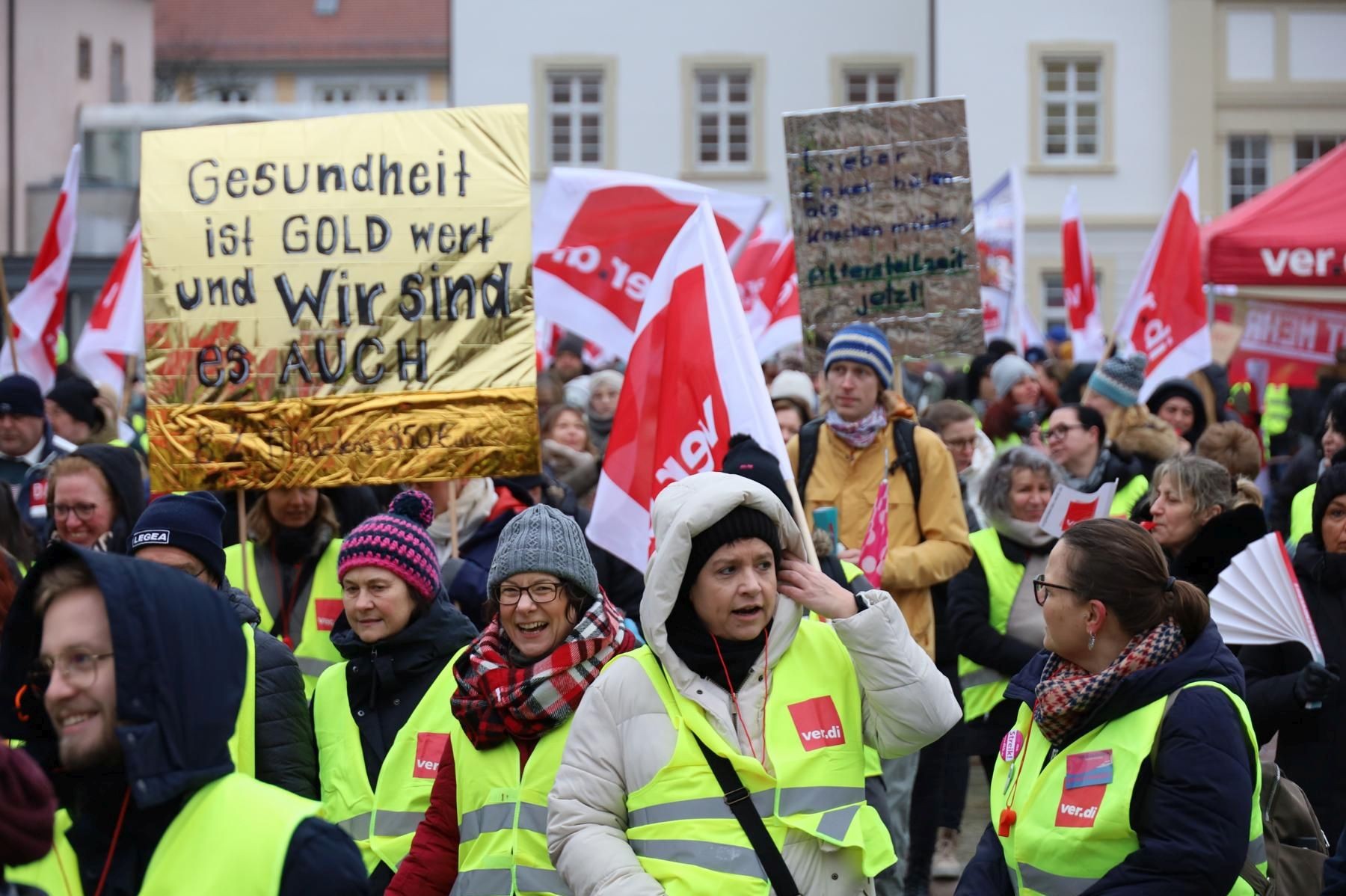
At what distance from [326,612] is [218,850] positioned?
3.22 m

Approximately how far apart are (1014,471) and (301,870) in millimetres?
4321

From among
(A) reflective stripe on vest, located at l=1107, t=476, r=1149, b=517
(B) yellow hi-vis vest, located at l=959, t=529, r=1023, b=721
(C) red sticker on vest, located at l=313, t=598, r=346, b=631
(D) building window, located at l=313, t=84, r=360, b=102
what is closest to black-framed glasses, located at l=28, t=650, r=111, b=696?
(C) red sticker on vest, located at l=313, t=598, r=346, b=631

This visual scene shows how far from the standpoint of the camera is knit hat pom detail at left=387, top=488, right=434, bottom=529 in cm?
539

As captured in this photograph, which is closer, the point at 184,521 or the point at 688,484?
the point at 688,484

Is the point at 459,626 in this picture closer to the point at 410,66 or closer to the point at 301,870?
the point at 301,870

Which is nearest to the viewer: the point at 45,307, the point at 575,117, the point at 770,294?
the point at 45,307

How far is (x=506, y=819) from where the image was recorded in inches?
157

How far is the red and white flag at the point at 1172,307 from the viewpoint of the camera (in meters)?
11.0

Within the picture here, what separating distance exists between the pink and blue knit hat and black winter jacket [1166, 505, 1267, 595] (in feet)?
7.53

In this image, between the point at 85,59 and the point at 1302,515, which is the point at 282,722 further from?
the point at 85,59

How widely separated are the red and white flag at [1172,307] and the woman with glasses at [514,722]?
749 cm

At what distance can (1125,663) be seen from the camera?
3.72m

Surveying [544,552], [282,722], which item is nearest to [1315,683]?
[544,552]

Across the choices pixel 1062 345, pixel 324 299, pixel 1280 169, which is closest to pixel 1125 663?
pixel 324 299
